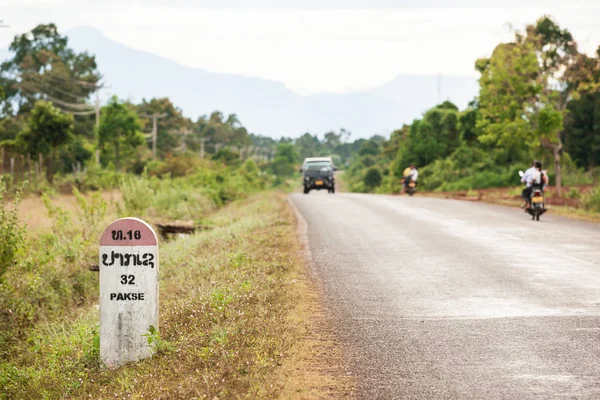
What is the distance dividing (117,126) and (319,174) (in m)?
20.4

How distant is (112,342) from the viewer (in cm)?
805

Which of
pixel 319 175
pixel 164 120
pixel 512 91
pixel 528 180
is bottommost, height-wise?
pixel 319 175

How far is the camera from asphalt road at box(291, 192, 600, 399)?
657cm

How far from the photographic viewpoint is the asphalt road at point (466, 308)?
657 centimetres

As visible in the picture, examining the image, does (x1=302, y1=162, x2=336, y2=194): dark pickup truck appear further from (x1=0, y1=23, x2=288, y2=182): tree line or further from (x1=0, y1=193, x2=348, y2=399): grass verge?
(x1=0, y1=193, x2=348, y2=399): grass verge

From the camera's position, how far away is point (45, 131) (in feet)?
154

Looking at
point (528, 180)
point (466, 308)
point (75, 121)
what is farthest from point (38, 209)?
point (75, 121)

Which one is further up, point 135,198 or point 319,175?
point 319,175

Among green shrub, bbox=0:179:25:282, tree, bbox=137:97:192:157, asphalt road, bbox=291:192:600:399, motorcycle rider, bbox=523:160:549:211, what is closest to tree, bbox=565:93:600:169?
motorcycle rider, bbox=523:160:549:211

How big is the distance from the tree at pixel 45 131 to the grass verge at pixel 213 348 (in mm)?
35154

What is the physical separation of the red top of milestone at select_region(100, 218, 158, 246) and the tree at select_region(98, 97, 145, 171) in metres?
52.0

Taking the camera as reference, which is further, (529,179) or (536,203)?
(529,179)

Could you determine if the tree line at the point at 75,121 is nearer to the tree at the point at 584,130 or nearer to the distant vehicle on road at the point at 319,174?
the distant vehicle on road at the point at 319,174

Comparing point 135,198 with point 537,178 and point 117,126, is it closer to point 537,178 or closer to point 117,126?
point 537,178
